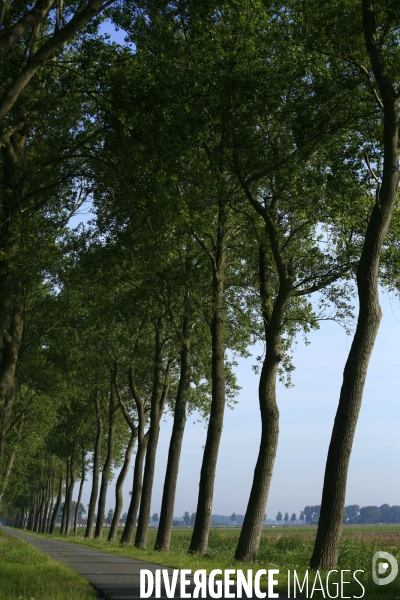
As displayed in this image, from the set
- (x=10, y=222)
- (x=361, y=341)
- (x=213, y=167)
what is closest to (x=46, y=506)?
(x=10, y=222)

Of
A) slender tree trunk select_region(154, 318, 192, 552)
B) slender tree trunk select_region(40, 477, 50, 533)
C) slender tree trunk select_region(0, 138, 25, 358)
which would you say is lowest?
slender tree trunk select_region(40, 477, 50, 533)

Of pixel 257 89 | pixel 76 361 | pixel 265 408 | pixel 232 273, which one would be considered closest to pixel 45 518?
→ pixel 76 361

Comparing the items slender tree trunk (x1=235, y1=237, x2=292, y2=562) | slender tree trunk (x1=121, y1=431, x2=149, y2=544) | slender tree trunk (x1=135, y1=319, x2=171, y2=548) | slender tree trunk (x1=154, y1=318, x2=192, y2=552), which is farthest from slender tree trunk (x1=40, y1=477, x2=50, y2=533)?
slender tree trunk (x1=235, y1=237, x2=292, y2=562)

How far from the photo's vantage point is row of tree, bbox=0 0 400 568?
15.4 metres

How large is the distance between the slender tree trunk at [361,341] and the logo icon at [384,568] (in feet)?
3.50

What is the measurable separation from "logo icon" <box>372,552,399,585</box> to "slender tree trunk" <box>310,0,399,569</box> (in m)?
1.07

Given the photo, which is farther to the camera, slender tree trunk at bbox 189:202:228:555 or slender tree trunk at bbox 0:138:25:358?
slender tree trunk at bbox 189:202:228:555

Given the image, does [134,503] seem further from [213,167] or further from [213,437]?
[213,167]

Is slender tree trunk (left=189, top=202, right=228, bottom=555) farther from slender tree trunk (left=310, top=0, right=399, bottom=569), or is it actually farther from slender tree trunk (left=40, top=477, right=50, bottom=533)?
slender tree trunk (left=40, top=477, right=50, bottom=533)

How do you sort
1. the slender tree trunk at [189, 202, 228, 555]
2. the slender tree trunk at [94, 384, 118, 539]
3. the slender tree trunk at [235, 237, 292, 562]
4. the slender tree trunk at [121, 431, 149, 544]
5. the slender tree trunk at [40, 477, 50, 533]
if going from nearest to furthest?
the slender tree trunk at [235, 237, 292, 562] → the slender tree trunk at [189, 202, 228, 555] → the slender tree trunk at [121, 431, 149, 544] → the slender tree trunk at [94, 384, 118, 539] → the slender tree trunk at [40, 477, 50, 533]

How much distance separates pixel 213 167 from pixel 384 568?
11.0 m

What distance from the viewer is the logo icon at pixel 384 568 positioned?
12.8m

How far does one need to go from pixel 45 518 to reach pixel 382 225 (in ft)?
261

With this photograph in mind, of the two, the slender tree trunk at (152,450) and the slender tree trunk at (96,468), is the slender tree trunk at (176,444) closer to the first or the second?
the slender tree trunk at (152,450)
